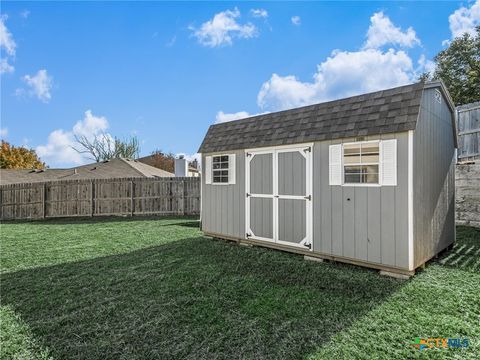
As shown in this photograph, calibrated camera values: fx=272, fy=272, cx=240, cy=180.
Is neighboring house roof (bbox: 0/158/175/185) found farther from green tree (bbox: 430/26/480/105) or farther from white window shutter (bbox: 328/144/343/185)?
green tree (bbox: 430/26/480/105)

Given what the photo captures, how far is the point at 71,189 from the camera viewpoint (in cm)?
1139

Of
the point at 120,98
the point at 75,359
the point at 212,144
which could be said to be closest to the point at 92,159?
the point at 120,98

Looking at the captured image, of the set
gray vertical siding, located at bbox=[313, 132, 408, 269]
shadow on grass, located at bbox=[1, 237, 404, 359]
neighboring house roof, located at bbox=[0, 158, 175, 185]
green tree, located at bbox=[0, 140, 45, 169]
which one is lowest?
shadow on grass, located at bbox=[1, 237, 404, 359]

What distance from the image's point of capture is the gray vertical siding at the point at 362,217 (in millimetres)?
3730

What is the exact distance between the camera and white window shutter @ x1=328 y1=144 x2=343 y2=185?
430cm

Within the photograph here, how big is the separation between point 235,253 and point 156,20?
22.5ft

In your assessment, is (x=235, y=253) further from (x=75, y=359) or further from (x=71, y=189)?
(x=71, y=189)

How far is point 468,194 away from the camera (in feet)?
23.2

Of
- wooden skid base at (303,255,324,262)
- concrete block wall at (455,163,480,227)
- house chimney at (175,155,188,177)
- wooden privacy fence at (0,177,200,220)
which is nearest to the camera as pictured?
wooden skid base at (303,255,324,262)

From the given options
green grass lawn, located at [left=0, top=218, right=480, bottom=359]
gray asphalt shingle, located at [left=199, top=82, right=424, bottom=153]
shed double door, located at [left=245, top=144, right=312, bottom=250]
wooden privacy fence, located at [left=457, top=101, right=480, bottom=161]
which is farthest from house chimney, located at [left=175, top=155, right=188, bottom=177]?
wooden privacy fence, located at [left=457, top=101, right=480, bottom=161]

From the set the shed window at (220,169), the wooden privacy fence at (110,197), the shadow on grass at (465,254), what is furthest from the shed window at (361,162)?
the wooden privacy fence at (110,197)

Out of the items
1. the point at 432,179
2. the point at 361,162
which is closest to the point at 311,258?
the point at 361,162

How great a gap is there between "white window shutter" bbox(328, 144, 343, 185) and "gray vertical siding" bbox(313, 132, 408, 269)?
78 mm

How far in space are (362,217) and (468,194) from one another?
5.09m
